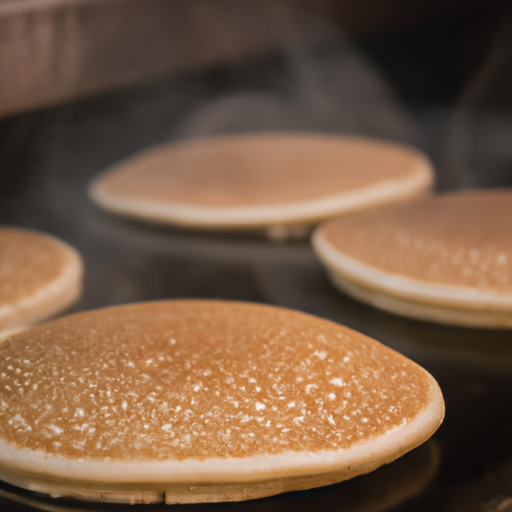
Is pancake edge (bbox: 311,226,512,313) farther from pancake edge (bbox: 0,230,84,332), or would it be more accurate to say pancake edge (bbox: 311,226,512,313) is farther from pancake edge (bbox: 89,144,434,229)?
pancake edge (bbox: 0,230,84,332)

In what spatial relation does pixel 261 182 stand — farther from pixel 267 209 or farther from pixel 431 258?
pixel 431 258

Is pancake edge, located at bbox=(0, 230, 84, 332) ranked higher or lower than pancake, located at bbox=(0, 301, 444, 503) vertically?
lower

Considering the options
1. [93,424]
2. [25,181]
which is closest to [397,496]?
[93,424]

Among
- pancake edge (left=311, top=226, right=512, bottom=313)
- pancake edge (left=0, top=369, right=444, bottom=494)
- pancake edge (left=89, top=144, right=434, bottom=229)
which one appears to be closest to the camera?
pancake edge (left=0, top=369, right=444, bottom=494)

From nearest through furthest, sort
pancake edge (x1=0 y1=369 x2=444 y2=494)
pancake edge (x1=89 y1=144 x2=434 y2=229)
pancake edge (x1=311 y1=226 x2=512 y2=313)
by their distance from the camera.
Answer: pancake edge (x1=0 y1=369 x2=444 y2=494), pancake edge (x1=311 y1=226 x2=512 y2=313), pancake edge (x1=89 y1=144 x2=434 y2=229)

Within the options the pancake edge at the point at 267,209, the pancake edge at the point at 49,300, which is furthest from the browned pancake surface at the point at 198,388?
the pancake edge at the point at 267,209

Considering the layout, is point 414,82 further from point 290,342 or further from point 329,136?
point 290,342

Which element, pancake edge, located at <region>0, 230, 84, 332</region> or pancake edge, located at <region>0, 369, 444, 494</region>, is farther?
pancake edge, located at <region>0, 230, 84, 332</region>

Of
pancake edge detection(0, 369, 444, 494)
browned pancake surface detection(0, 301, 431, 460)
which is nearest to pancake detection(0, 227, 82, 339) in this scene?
browned pancake surface detection(0, 301, 431, 460)

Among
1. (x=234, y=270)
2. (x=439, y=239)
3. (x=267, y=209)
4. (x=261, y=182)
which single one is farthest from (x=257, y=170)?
(x=439, y=239)
